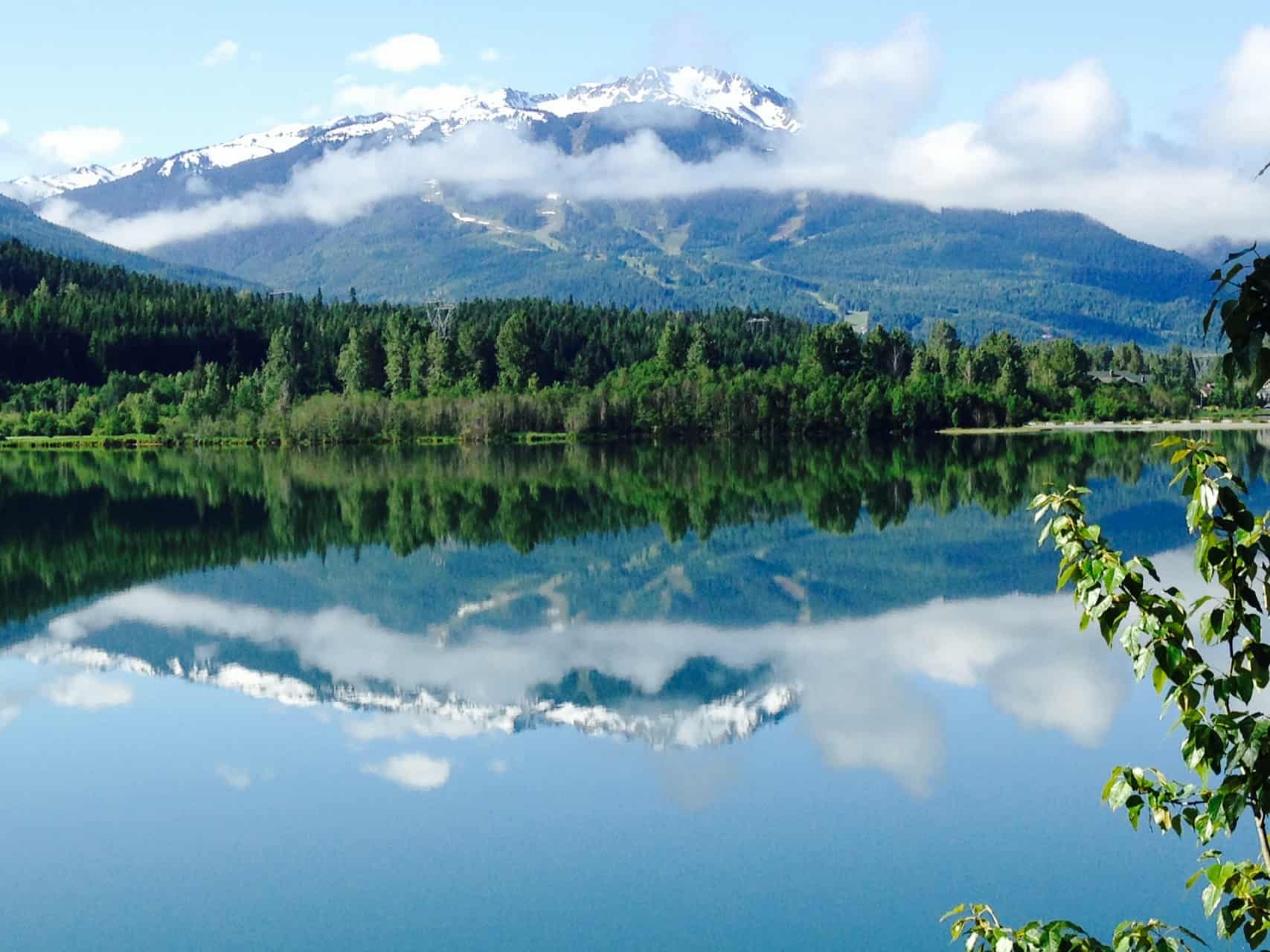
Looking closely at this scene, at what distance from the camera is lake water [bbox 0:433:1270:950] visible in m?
14.7

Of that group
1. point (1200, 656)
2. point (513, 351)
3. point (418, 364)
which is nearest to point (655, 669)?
point (1200, 656)

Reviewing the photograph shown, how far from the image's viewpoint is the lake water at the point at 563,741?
14742 mm

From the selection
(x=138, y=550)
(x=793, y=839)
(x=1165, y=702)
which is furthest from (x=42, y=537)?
(x=1165, y=702)

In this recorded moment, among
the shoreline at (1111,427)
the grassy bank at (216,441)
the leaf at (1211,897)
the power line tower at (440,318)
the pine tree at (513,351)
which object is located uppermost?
the power line tower at (440,318)

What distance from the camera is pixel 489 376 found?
488 ft

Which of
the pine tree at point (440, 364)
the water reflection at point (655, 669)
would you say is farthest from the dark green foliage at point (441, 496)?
the pine tree at point (440, 364)

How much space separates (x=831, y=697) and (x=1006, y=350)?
136439 mm

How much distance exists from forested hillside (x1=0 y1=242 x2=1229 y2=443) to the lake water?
78.4 meters

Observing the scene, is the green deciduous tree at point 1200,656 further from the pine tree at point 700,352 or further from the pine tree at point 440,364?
the pine tree at point 440,364

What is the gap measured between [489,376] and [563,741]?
12884 centimetres

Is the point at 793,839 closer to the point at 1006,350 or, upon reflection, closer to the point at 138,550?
the point at 138,550

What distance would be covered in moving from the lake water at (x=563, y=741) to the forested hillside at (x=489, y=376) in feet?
257

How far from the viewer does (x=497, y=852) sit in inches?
642

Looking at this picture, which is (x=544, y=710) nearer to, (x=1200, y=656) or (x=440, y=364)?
(x=1200, y=656)
